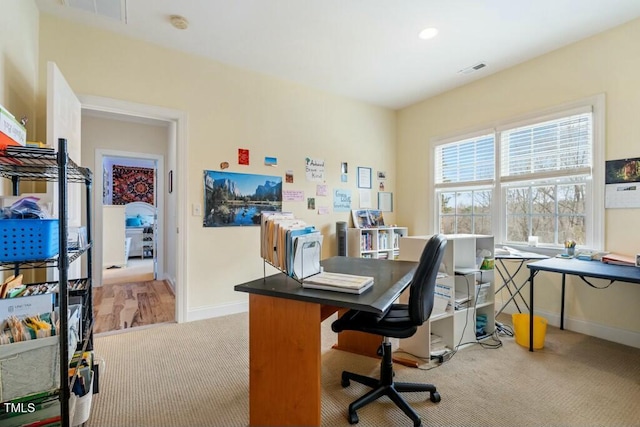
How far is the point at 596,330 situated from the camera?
2.79 meters

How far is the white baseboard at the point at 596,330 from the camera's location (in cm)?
259

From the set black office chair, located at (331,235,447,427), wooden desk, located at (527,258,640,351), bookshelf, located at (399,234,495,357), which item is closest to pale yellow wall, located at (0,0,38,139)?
black office chair, located at (331,235,447,427)

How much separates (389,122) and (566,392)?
391cm

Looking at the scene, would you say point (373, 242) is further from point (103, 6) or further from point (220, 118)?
point (103, 6)

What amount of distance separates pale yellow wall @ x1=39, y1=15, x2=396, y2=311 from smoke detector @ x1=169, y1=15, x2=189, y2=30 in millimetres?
502

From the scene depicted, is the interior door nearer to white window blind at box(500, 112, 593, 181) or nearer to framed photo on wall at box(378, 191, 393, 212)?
framed photo on wall at box(378, 191, 393, 212)

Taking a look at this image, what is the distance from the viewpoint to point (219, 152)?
3.35 metres

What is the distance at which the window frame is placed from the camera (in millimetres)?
2783

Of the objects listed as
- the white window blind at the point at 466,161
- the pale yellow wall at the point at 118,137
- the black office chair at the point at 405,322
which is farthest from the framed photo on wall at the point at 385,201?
the pale yellow wall at the point at 118,137

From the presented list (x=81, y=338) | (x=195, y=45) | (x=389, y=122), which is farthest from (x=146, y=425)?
(x=389, y=122)

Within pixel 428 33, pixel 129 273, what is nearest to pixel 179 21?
pixel 428 33

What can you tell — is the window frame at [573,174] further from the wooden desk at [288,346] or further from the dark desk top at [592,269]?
the wooden desk at [288,346]

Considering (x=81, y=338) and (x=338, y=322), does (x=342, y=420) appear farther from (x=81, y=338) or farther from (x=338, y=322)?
(x=81, y=338)

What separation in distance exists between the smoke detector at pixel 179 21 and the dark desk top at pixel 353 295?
93.6 inches
